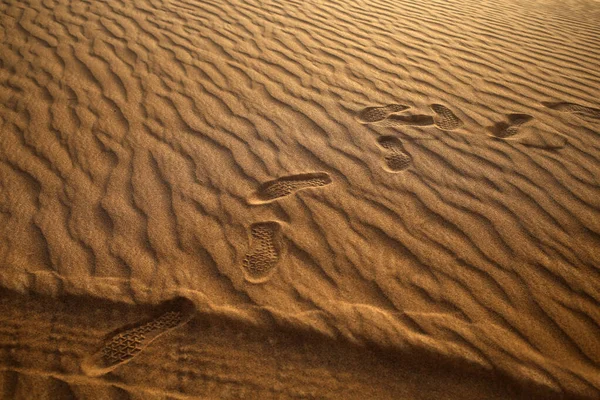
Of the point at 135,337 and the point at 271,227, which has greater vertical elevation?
the point at 271,227

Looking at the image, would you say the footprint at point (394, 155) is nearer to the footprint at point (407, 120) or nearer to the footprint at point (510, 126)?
the footprint at point (407, 120)

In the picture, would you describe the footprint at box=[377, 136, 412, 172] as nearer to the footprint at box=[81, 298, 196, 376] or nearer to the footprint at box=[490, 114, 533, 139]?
the footprint at box=[490, 114, 533, 139]

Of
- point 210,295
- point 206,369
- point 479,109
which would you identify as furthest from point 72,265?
point 479,109

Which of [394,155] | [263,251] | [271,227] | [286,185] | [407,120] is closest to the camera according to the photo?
[263,251]

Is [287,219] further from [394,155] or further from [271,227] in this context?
[394,155]

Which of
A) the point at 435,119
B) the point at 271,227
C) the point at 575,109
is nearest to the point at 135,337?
the point at 271,227

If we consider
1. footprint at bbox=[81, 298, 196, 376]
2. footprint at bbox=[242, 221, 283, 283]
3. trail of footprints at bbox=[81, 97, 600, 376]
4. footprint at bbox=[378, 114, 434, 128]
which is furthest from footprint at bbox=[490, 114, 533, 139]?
footprint at bbox=[81, 298, 196, 376]
